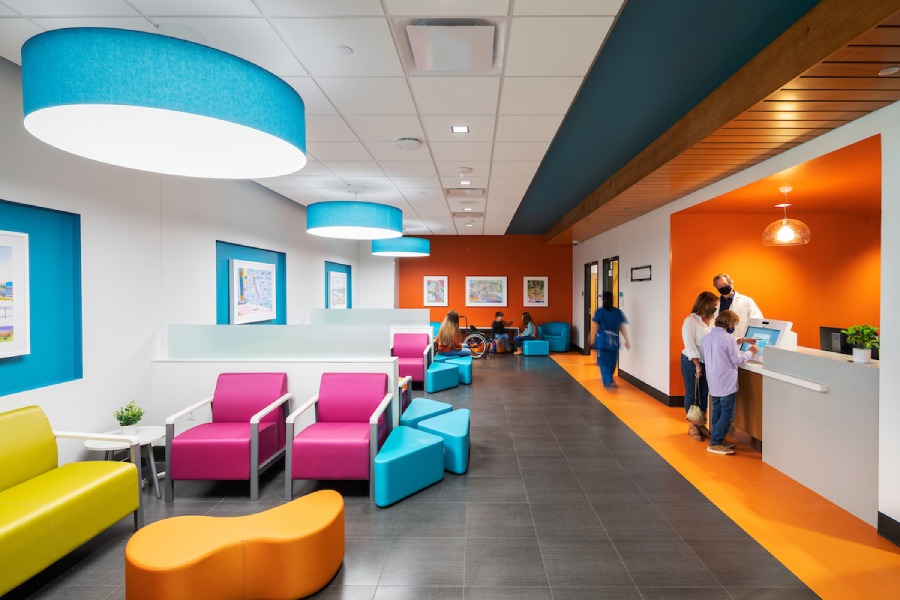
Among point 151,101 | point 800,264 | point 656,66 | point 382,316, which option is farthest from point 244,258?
point 800,264

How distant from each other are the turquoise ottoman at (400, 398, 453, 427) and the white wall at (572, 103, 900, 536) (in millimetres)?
3521

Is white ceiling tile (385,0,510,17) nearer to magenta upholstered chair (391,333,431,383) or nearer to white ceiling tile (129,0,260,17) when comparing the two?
white ceiling tile (129,0,260,17)

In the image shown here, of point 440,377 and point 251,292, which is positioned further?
point 440,377

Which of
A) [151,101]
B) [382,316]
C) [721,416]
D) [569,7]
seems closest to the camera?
[151,101]

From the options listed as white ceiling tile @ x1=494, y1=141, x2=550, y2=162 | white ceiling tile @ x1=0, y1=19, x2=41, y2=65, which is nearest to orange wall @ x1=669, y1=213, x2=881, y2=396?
white ceiling tile @ x1=494, y1=141, x2=550, y2=162

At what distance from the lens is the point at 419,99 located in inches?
132

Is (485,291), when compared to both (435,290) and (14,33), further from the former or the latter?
(14,33)

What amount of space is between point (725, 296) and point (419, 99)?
4397 millimetres

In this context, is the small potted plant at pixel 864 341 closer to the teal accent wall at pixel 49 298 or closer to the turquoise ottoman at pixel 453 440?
the turquoise ottoman at pixel 453 440

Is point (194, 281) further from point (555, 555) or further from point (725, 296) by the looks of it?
point (725, 296)

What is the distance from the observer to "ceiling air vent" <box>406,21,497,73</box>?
2.45 m

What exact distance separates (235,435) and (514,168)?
13.3ft

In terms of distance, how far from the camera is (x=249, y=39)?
8.43ft

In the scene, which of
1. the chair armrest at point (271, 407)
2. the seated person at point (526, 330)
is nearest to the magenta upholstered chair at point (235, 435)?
the chair armrest at point (271, 407)
